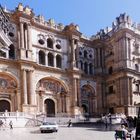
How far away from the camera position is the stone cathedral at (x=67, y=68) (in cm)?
3847

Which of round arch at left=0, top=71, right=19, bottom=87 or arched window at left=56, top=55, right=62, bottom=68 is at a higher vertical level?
arched window at left=56, top=55, right=62, bottom=68

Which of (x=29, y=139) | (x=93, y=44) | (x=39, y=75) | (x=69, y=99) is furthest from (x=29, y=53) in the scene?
(x=29, y=139)

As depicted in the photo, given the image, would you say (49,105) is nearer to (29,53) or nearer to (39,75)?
(39,75)

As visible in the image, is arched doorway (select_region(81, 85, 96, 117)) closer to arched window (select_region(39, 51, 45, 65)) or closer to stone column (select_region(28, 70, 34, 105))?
arched window (select_region(39, 51, 45, 65))

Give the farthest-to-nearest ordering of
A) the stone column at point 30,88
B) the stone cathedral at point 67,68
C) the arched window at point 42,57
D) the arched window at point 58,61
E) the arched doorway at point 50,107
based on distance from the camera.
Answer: the arched window at point 58,61 → the arched doorway at point 50,107 → the arched window at point 42,57 → the stone cathedral at point 67,68 → the stone column at point 30,88

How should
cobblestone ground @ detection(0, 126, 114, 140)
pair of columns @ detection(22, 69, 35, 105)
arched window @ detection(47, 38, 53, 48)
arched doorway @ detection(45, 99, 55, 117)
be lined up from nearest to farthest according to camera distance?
1. cobblestone ground @ detection(0, 126, 114, 140)
2. pair of columns @ detection(22, 69, 35, 105)
3. arched doorway @ detection(45, 99, 55, 117)
4. arched window @ detection(47, 38, 53, 48)

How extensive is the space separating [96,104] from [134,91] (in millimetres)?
A: 6510

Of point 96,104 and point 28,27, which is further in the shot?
point 96,104

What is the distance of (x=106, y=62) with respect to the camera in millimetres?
50531

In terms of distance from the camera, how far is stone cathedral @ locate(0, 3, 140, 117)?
38.5 meters

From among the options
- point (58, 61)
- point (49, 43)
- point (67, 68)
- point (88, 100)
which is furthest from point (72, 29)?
point (88, 100)

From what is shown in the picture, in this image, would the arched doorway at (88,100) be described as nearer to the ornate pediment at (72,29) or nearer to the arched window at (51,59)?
the arched window at (51,59)

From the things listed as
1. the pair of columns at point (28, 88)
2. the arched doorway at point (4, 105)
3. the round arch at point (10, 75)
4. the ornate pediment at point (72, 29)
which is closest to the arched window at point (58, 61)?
the ornate pediment at point (72, 29)

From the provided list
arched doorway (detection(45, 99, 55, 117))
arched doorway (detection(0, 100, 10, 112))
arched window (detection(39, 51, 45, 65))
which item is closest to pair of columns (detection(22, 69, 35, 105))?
arched doorway (detection(0, 100, 10, 112))
